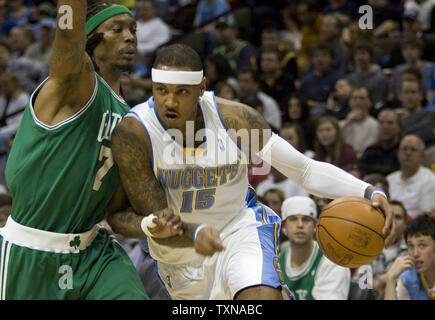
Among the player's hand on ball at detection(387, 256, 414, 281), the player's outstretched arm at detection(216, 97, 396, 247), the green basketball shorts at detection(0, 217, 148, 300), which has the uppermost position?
the player's outstretched arm at detection(216, 97, 396, 247)

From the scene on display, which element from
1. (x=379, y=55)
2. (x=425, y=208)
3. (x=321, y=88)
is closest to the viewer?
(x=425, y=208)

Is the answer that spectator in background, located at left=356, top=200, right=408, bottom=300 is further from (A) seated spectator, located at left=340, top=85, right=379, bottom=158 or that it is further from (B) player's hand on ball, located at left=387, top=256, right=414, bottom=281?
(A) seated spectator, located at left=340, top=85, right=379, bottom=158

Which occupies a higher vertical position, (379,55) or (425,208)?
(379,55)

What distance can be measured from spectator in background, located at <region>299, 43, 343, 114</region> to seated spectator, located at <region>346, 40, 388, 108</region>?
0.35 metres

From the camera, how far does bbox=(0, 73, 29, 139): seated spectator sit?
10352 mm

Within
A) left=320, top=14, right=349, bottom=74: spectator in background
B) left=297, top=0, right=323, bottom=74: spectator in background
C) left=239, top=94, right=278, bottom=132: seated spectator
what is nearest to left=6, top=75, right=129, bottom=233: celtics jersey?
left=239, top=94, right=278, bottom=132: seated spectator

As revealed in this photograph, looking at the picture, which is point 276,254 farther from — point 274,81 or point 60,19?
point 274,81

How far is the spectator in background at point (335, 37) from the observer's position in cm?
1030

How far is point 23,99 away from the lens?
10445 millimetres

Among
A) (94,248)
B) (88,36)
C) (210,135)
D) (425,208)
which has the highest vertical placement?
(88,36)

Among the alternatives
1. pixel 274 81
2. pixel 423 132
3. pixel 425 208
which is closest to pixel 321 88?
pixel 274 81

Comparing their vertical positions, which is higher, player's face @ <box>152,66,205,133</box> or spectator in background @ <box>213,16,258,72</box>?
player's face @ <box>152,66,205,133</box>
